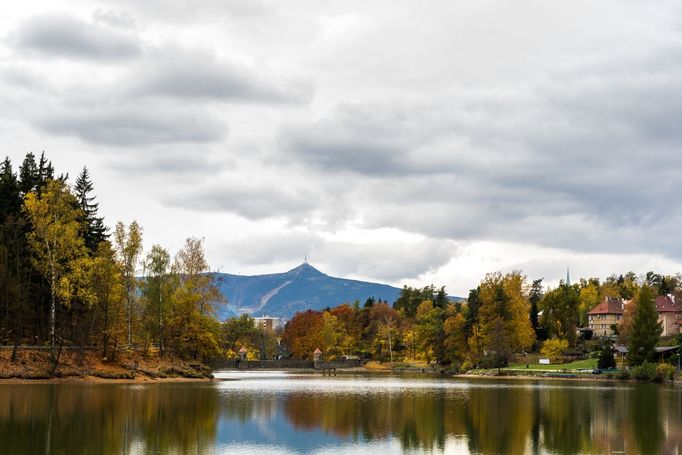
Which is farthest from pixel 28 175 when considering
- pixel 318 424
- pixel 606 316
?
pixel 606 316

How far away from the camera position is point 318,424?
37.8 metres

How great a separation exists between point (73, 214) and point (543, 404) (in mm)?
45042

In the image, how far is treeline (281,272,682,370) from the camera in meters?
121

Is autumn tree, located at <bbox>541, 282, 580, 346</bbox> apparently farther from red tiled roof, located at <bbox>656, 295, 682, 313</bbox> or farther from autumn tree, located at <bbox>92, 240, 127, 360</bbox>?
autumn tree, located at <bbox>92, 240, 127, 360</bbox>

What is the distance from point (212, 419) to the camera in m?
38.5

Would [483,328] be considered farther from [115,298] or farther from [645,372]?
[115,298]

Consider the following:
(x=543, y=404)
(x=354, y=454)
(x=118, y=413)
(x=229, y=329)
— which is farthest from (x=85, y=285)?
(x=229, y=329)

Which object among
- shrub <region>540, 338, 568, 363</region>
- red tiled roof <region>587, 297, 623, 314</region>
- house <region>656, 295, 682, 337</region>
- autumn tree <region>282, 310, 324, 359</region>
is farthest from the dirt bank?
red tiled roof <region>587, 297, 623, 314</region>

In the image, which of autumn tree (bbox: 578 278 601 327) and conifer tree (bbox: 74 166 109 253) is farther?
autumn tree (bbox: 578 278 601 327)

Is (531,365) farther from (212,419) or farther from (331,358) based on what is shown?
(212,419)

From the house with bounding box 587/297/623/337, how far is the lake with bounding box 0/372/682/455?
108487 millimetres

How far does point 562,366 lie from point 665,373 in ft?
95.1

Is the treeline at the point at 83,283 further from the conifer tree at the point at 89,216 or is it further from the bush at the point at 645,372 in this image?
the bush at the point at 645,372

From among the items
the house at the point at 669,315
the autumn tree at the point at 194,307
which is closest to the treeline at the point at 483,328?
the house at the point at 669,315
